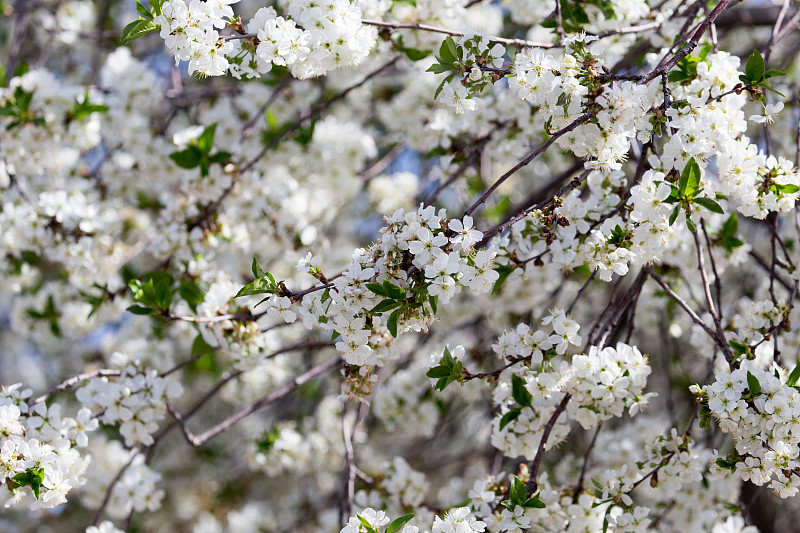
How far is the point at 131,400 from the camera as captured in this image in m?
2.21

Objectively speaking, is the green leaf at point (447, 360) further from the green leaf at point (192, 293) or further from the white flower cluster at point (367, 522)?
the green leaf at point (192, 293)

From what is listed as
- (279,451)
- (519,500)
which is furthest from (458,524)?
(279,451)

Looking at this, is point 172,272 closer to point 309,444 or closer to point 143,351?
point 143,351

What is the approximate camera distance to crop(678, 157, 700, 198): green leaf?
1608 mm

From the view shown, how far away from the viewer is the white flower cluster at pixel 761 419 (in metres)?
1.62

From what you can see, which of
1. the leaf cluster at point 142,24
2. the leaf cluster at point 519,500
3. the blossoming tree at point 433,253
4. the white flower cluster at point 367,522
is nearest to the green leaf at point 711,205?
the blossoming tree at point 433,253

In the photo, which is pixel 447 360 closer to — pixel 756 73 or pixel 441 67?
pixel 441 67

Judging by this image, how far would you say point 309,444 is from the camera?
3822mm

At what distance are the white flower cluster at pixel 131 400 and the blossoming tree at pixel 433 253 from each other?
0.01 metres

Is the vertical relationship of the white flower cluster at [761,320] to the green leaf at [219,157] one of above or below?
above

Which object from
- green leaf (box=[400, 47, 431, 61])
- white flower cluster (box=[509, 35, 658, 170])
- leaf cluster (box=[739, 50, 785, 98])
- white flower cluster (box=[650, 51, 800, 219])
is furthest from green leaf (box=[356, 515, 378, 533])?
green leaf (box=[400, 47, 431, 61])

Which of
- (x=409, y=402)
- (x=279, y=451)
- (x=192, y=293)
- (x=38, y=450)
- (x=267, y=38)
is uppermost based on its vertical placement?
(x=267, y=38)

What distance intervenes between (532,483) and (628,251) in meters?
0.66

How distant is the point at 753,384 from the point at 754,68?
0.81 meters
